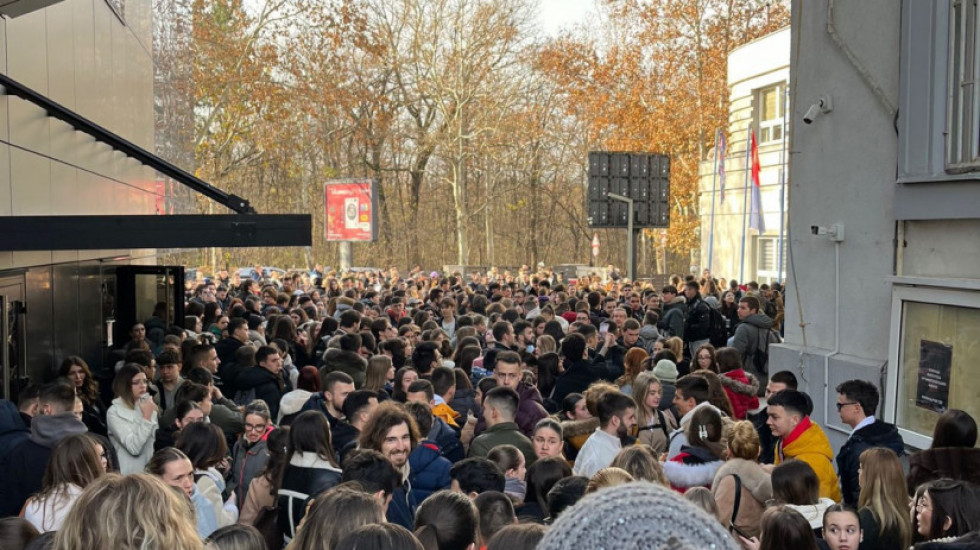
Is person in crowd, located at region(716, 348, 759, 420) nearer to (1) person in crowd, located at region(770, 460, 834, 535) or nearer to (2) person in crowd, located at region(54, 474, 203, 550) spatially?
(1) person in crowd, located at region(770, 460, 834, 535)

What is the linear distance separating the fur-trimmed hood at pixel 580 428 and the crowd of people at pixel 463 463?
15mm

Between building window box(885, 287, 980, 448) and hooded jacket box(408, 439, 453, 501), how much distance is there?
14.6ft

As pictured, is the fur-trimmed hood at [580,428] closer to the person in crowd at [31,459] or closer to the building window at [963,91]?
the person in crowd at [31,459]

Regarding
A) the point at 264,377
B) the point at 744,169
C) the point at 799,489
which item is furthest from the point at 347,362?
the point at 744,169

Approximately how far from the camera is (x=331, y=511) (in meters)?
4.27

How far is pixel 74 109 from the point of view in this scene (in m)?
13.6

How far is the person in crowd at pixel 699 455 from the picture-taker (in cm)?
669

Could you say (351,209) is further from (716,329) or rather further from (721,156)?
(716,329)

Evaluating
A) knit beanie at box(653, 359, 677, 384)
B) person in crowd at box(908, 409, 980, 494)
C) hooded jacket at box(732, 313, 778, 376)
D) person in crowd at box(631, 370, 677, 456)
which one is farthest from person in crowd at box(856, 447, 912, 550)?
hooded jacket at box(732, 313, 778, 376)

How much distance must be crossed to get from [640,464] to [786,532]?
106 centimetres

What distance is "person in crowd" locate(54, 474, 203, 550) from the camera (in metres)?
3.80

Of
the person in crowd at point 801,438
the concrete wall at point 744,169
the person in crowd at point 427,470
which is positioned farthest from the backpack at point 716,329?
the concrete wall at point 744,169

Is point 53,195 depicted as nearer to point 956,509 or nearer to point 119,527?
point 119,527

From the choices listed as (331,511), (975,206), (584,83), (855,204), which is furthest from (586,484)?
(584,83)
